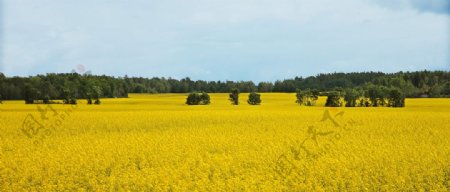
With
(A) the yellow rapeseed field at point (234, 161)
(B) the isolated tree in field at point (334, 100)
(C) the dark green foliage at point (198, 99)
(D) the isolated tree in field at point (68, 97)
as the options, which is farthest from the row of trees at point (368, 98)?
(A) the yellow rapeseed field at point (234, 161)

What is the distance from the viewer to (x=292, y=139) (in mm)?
21109

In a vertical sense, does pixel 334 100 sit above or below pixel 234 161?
above

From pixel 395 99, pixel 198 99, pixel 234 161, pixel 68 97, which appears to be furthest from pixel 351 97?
pixel 234 161

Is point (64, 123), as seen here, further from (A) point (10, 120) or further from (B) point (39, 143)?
(B) point (39, 143)

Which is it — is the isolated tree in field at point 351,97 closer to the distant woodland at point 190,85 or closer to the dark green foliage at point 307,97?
the distant woodland at point 190,85

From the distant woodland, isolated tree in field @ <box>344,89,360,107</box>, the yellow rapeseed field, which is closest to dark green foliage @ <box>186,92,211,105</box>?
the distant woodland

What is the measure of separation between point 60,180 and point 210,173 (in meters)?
4.30

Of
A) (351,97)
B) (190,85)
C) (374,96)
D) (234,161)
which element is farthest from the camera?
(190,85)

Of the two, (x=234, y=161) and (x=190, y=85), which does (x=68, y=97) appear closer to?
(x=234, y=161)

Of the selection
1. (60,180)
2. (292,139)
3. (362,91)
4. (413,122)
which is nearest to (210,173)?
(60,180)

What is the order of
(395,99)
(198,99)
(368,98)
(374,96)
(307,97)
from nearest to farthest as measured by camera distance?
(395,99)
(374,96)
(368,98)
(307,97)
(198,99)

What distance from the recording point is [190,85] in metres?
153

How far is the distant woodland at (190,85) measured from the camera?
7781 centimetres

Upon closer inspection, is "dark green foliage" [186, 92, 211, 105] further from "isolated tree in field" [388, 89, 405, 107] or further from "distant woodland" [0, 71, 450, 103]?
"isolated tree in field" [388, 89, 405, 107]
